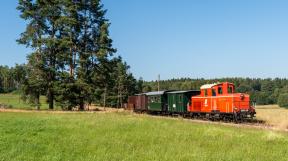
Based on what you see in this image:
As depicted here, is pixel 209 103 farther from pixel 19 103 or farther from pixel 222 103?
pixel 19 103

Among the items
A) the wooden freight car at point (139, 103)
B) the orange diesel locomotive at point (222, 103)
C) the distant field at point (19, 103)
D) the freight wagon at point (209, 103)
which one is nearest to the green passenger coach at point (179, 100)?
the freight wagon at point (209, 103)

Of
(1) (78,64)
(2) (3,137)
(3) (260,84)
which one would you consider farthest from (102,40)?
(3) (260,84)

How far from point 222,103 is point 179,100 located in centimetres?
899

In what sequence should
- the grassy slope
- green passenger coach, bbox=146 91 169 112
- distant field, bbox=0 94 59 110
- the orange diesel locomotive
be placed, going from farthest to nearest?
distant field, bbox=0 94 59 110 → green passenger coach, bbox=146 91 169 112 → the orange diesel locomotive → the grassy slope

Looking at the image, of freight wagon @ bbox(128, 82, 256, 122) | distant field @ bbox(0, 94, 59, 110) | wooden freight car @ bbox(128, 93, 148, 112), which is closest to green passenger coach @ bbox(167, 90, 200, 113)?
freight wagon @ bbox(128, 82, 256, 122)

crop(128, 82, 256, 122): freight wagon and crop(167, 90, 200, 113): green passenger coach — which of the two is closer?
crop(128, 82, 256, 122): freight wagon

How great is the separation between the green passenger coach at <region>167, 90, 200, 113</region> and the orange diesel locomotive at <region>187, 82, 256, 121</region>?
1376mm

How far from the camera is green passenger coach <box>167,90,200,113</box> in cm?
4128

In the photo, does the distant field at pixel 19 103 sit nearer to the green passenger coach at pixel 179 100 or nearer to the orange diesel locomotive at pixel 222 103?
the green passenger coach at pixel 179 100

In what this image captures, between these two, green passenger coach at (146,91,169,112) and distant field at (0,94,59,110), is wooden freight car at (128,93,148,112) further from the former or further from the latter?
distant field at (0,94,59,110)

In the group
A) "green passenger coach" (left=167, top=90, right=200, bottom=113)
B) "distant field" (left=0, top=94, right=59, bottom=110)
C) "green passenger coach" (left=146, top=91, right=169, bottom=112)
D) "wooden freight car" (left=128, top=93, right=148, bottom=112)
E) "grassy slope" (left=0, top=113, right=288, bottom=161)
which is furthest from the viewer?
"distant field" (left=0, top=94, right=59, bottom=110)

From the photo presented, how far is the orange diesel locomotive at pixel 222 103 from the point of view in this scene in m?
32.5

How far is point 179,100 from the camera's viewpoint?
42.5 m

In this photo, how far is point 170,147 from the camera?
17359 millimetres
